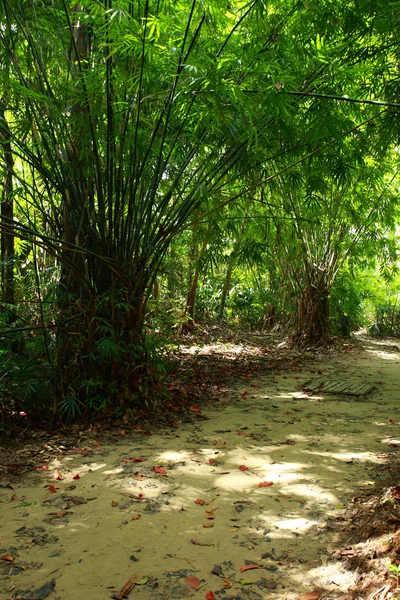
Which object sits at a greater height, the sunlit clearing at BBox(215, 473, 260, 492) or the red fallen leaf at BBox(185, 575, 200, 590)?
the sunlit clearing at BBox(215, 473, 260, 492)

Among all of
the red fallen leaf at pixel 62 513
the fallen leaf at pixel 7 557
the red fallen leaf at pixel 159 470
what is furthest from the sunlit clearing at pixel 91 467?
the fallen leaf at pixel 7 557

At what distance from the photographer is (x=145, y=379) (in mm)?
3988

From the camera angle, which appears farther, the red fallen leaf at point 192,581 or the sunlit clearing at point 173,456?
the sunlit clearing at point 173,456

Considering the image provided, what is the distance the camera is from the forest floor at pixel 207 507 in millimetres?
1775

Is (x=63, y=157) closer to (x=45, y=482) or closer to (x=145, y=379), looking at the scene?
(x=145, y=379)

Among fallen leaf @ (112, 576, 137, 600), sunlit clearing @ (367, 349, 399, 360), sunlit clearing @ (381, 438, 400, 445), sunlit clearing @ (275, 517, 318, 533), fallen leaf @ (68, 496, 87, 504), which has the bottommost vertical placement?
fallen leaf @ (112, 576, 137, 600)

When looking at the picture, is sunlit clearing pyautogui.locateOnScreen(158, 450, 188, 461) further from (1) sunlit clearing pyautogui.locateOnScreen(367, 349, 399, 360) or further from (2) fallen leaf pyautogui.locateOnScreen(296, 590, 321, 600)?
(1) sunlit clearing pyautogui.locateOnScreen(367, 349, 399, 360)

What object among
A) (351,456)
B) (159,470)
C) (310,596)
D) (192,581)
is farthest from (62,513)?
(351,456)

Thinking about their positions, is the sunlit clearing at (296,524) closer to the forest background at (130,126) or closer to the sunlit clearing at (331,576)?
the sunlit clearing at (331,576)

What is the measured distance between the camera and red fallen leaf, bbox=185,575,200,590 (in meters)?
1.76

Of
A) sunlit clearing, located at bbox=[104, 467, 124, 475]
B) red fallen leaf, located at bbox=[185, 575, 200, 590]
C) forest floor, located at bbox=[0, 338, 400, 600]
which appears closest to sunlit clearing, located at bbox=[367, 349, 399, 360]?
forest floor, located at bbox=[0, 338, 400, 600]

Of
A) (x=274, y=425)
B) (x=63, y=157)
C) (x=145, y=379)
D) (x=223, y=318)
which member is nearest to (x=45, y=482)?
(x=145, y=379)

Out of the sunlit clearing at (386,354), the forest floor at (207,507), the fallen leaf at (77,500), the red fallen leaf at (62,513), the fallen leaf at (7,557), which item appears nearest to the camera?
the forest floor at (207,507)

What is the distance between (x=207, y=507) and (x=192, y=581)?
62cm
